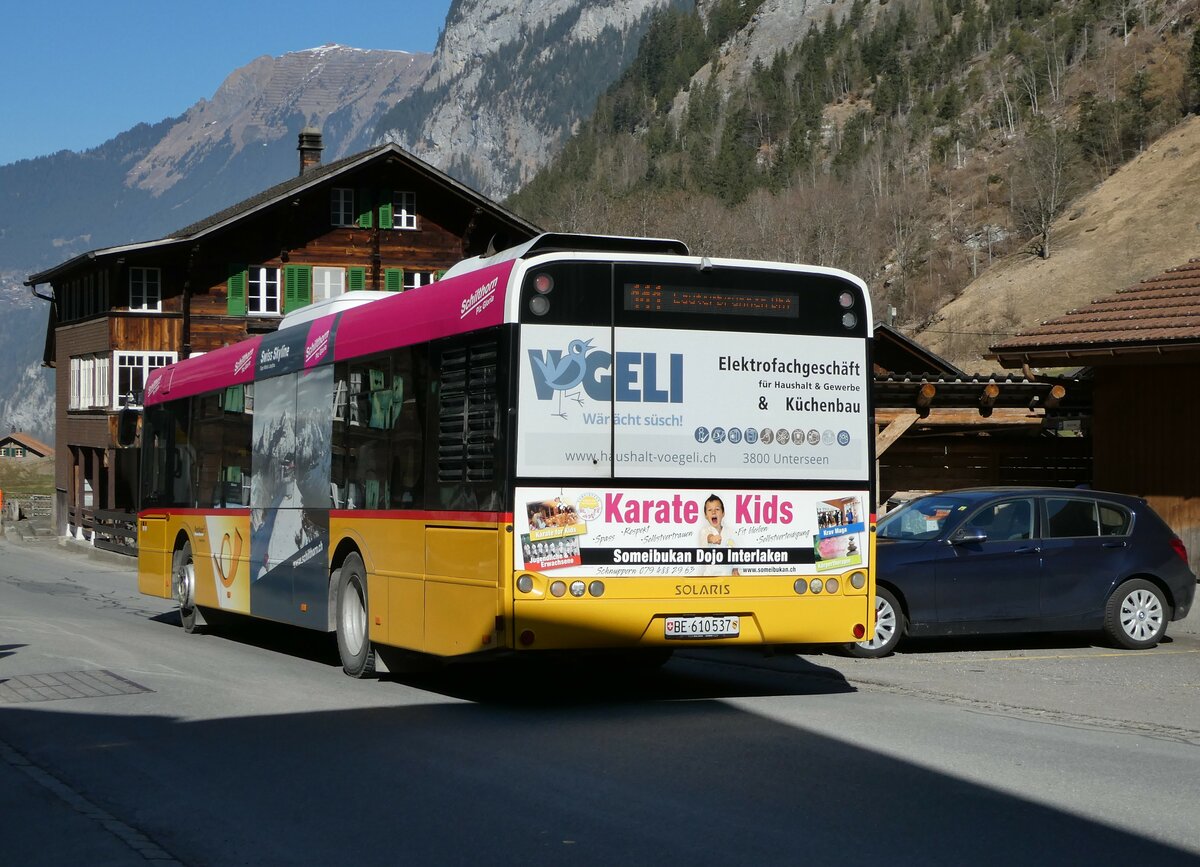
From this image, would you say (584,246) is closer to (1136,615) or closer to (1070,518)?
(1070,518)

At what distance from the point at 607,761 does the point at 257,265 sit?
40.8 metres

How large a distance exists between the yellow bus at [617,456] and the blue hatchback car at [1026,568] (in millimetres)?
3312

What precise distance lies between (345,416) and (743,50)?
190881 millimetres

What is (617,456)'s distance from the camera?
33.7 ft

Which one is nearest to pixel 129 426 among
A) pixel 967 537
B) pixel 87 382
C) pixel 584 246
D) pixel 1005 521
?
pixel 584 246

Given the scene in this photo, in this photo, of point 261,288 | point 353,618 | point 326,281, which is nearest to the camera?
point 353,618

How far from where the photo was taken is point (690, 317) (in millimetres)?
10602

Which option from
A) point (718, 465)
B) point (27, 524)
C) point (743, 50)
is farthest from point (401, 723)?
point (743, 50)

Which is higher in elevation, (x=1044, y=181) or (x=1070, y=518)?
(x=1044, y=181)

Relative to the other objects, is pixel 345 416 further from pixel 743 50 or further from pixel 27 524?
pixel 743 50

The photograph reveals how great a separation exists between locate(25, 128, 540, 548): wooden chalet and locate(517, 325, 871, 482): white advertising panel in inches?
1430

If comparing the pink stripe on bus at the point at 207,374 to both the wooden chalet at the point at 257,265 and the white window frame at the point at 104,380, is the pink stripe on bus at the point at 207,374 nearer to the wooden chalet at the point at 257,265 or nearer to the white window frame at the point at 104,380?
the wooden chalet at the point at 257,265

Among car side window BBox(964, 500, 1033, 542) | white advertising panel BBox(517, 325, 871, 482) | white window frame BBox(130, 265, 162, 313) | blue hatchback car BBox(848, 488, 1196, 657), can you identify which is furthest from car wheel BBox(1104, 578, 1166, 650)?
white window frame BBox(130, 265, 162, 313)

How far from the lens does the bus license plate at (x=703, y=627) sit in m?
10.4
